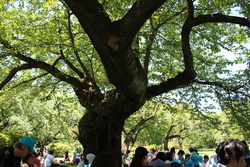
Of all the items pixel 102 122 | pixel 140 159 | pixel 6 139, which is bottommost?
pixel 140 159

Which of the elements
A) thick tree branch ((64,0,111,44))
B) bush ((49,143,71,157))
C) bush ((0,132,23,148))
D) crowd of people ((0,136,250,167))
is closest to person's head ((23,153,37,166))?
crowd of people ((0,136,250,167))

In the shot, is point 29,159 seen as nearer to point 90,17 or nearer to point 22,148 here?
point 22,148

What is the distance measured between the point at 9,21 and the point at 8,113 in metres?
15.7

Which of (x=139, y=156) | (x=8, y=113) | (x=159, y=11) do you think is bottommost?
(x=139, y=156)

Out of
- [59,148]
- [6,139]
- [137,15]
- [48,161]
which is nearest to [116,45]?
[137,15]

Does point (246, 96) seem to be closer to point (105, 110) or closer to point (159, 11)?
point (159, 11)

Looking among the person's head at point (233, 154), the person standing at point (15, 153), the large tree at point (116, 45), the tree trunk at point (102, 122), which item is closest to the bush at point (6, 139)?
the large tree at point (116, 45)

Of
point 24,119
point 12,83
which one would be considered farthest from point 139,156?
point 24,119

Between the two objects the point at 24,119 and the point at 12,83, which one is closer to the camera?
the point at 12,83

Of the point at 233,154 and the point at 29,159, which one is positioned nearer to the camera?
the point at 233,154

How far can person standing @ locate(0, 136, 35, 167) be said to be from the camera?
341cm

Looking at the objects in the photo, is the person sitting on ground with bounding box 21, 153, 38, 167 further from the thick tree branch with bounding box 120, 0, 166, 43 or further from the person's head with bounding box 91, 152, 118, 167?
the thick tree branch with bounding box 120, 0, 166, 43

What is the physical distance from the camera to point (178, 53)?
10102 mm

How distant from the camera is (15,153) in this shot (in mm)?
3514
